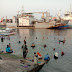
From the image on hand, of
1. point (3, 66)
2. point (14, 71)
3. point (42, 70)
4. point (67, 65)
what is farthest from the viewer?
point (67, 65)

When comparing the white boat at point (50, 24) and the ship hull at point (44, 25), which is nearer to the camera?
the white boat at point (50, 24)

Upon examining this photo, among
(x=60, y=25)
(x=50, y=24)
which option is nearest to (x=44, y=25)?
(x=50, y=24)

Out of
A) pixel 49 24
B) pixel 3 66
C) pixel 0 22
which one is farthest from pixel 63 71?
pixel 0 22

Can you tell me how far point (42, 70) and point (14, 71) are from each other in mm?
5103

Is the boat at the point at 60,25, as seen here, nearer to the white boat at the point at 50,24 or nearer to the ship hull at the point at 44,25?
the white boat at the point at 50,24

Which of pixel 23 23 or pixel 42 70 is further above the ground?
pixel 23 23

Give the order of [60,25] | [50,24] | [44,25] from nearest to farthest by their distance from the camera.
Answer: [60,25]
[50,24]
[44,25]

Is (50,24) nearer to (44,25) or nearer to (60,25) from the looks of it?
(44,25)

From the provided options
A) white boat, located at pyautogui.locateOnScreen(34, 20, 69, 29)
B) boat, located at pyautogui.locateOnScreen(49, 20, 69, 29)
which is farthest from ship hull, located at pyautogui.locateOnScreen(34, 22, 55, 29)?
boat, located at pyautogui.locateOnScreen(49, 20, 69, 29)

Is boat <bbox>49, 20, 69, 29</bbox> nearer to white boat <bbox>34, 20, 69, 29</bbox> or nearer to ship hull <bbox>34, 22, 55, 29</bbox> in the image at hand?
white boat <bbox>34, 20, 69, 29</bbox>

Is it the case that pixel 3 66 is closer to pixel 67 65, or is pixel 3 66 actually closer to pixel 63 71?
pixel 63 71

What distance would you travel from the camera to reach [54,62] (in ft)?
60.9

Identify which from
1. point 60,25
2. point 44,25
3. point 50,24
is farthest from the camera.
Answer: point 44,25

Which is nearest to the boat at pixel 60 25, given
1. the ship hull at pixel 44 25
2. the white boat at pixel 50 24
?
the white boat at pixel 50 24
